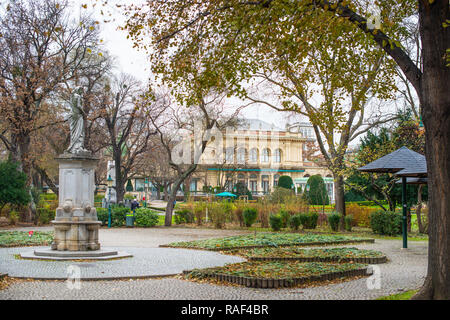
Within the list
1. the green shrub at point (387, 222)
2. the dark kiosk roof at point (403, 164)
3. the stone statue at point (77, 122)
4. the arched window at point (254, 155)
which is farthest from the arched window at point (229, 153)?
the stone statue at point (77, 122)

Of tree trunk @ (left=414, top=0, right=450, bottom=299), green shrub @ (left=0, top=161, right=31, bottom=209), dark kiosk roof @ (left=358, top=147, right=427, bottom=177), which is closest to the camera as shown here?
tree trunk @ (left=414, top=0, right=450, bottom=299)

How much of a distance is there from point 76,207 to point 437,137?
9.16 meters

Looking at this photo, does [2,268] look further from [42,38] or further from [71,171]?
[42,38]

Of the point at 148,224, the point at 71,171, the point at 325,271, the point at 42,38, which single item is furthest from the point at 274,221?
the point at 42,38

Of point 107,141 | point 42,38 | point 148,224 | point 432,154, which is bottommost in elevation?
point 148,224

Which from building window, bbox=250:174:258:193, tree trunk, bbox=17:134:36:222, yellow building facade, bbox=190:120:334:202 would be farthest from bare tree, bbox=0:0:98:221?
building window, bbox=250:174:258:193

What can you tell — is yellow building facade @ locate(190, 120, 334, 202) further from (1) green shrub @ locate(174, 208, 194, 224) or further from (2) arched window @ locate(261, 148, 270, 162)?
(1) green shrub @ locate(174, 208, 194, 224)

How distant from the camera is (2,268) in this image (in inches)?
397

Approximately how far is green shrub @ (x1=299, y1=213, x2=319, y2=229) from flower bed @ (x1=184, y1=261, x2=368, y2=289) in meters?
13.5

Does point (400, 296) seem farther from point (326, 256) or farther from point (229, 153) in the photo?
point (229, 153)

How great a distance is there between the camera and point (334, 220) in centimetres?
2344

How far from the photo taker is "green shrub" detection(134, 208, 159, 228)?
1075 inches

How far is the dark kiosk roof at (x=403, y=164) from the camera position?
1597 cm
